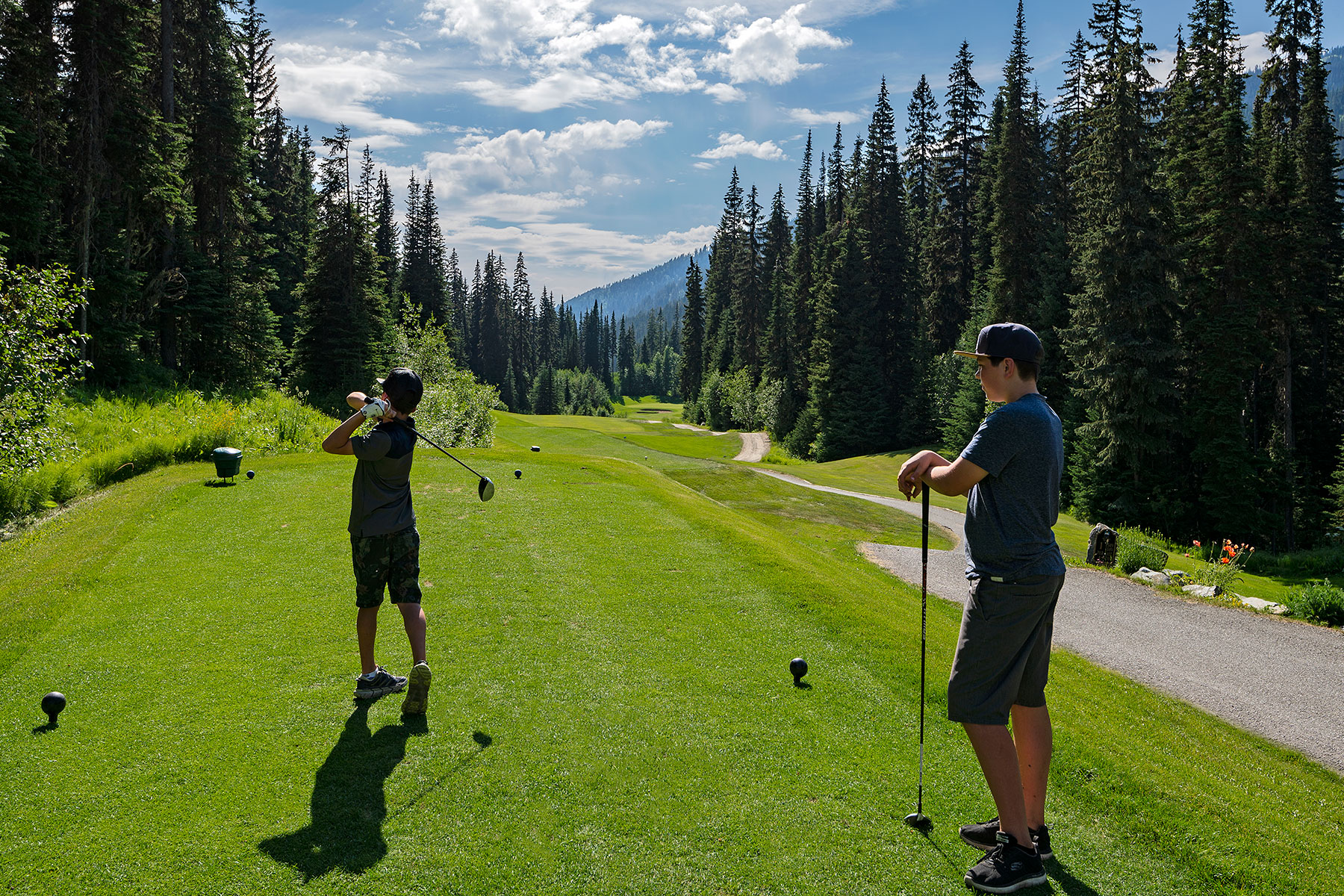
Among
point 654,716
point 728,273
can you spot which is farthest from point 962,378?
point 728,273

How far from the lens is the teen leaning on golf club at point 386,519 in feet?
19.6

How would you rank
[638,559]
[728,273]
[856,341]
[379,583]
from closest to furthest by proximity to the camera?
1. [379,583]
2. [638,559]
3. [856,341]
4. [728,273]

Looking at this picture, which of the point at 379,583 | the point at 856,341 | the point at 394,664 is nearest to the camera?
the point at 379,583

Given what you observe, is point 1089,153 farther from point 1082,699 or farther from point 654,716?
point 654,716

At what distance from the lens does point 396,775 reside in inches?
198

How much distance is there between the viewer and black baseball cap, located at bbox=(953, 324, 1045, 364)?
4.08 meters

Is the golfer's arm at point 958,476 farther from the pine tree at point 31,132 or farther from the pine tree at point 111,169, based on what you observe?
the pine tree at point 111,169

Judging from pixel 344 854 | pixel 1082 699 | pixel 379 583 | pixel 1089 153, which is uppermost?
pixel 1089 153

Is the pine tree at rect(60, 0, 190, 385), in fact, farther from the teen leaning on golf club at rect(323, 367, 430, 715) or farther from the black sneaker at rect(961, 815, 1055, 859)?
the black sneaker at rect(961, 815, 1055, 859)

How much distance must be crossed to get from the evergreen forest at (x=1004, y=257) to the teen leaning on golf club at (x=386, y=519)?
11.3 meters

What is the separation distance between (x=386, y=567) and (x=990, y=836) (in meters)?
4.87

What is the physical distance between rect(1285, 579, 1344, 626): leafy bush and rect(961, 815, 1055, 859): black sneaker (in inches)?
584

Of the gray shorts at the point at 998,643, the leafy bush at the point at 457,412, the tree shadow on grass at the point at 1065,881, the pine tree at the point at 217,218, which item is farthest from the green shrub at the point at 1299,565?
the pine tree at the point at 217,218

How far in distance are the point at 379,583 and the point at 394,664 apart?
134cm
